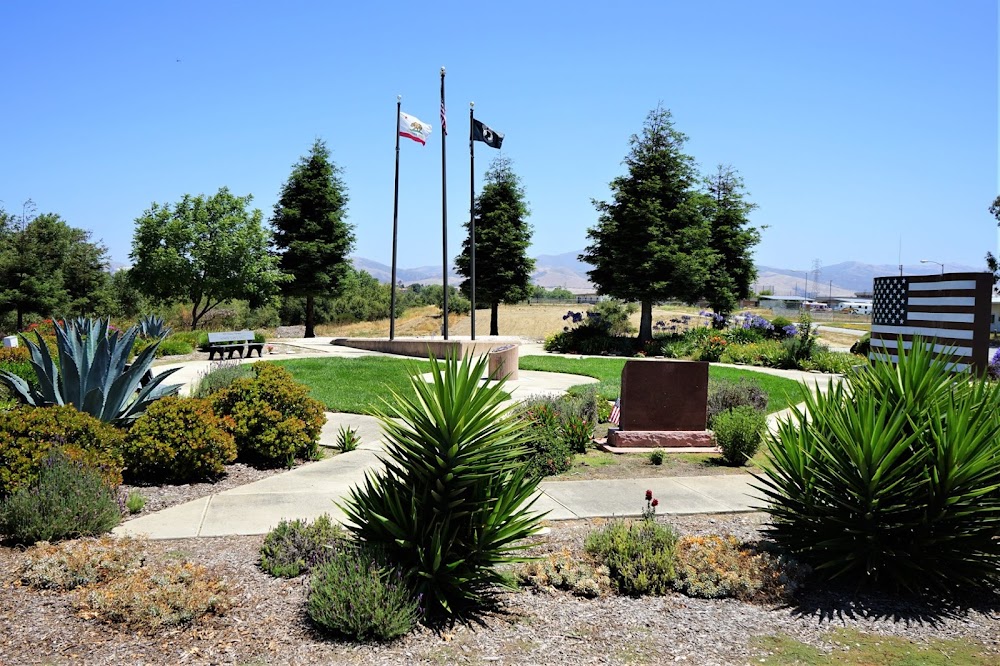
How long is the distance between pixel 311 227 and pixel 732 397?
2779 centimetres

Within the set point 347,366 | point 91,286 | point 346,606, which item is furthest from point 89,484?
point 91,286

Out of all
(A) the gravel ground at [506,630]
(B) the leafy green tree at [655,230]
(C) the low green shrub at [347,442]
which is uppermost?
(B) the leafy green tree at [655,230]

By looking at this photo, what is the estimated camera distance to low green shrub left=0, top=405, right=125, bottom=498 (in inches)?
240

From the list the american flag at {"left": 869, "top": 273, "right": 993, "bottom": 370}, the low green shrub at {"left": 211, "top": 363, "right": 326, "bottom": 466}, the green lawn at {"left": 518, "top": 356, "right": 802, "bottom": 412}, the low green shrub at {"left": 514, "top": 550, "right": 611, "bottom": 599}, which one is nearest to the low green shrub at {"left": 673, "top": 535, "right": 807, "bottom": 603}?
the low green shrub at {"left": 514, "top": 550, "right": 611, "bottom": 599}

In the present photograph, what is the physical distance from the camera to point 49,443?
6.48 m

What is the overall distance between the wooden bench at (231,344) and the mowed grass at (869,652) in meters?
20.2

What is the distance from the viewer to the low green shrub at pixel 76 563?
473 centimetres

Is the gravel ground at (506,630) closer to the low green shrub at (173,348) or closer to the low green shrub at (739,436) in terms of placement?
the low green shrub at (739,436)

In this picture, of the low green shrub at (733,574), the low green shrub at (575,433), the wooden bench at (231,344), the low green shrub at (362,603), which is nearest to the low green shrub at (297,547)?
the low green shrub at (362,603)

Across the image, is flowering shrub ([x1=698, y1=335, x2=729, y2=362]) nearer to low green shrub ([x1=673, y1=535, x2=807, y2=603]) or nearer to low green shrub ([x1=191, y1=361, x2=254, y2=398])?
low green shrub ([x1=191, y1=361, x2=254, y2=398])

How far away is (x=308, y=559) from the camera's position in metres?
5.18

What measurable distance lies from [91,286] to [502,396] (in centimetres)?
4798

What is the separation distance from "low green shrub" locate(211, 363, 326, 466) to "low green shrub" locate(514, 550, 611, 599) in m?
4.09

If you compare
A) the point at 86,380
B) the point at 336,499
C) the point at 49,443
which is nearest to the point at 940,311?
the point at 336,499
